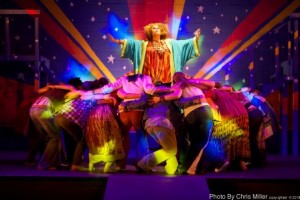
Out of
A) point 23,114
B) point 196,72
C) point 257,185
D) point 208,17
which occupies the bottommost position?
point 257,185

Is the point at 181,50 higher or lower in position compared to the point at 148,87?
higher

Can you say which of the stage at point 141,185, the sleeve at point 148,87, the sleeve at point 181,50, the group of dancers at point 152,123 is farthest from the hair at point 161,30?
the stage at point 141,185

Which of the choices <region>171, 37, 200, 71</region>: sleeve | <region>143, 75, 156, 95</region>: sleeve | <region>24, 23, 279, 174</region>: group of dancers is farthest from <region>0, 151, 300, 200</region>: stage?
<region>171, 37, 200, 71</region>: sleeve

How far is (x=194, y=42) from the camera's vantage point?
6.52 meters

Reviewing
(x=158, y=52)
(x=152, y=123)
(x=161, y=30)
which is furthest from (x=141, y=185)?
(x=161, y=30)

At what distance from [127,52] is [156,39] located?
1.40 feet

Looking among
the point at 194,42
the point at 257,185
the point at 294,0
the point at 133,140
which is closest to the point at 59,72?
the point at 133,140

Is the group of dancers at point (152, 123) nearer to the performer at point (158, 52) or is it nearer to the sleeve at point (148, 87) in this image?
the sleeve at point (148, 87)

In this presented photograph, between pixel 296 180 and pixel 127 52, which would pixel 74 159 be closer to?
pixel 127 52

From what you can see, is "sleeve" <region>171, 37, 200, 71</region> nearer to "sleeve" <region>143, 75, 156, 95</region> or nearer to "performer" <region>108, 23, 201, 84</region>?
"performer" <region>108, 23, 201, 84</region>

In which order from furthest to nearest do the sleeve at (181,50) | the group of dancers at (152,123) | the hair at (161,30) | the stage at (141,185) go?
the sleeve at (181,50) < the hair at (161,30) < the group of dancers at (152,123) < the stage at (141,185)

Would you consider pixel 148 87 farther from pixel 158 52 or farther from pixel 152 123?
pixel 158 52

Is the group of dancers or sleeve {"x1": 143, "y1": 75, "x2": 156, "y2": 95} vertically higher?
sleeve {"x1": 143, "y1": 75, "x2": 156, "y2": 95}

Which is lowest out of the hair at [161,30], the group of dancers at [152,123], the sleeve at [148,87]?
the group of dancers at [152,123]
